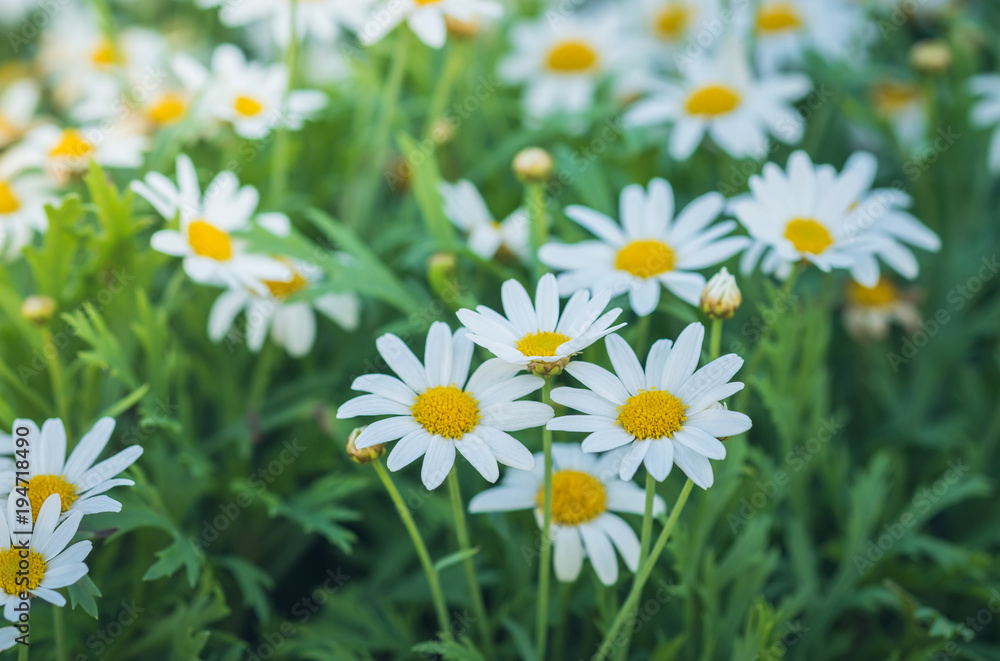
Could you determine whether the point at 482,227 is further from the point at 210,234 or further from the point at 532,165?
the point at 210,234

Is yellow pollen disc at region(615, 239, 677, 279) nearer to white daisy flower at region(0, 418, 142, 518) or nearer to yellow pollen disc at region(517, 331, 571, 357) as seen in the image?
yellow pollen disc at region(517, 331, 571, 357)

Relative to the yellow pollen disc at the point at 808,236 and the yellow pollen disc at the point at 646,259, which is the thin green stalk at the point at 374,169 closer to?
the yellow pollen disc at the point at 646,259

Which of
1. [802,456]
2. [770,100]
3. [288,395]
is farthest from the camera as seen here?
[770,100]

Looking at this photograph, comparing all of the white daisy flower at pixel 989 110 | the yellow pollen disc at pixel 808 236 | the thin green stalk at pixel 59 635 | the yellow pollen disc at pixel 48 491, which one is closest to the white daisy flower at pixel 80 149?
the yellow pollen disc at pixel 48 491

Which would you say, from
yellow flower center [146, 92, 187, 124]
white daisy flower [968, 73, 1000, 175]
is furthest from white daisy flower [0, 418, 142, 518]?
white daisy flower [968, 73, 1000, 175]

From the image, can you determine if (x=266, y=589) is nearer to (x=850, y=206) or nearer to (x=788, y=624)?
(x=788, y=624)

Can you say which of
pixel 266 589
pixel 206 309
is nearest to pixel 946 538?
pixel 266 589
